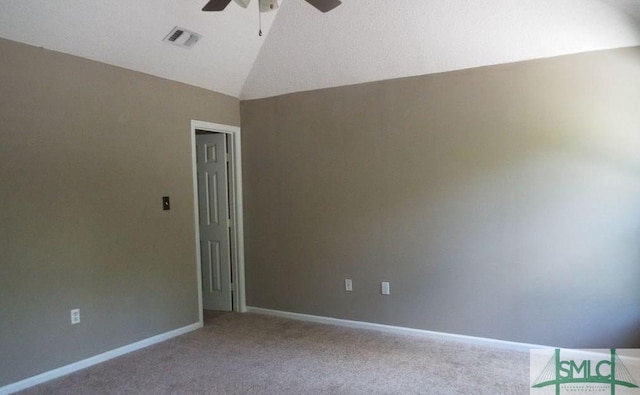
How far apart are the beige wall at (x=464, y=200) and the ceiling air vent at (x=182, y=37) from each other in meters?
1.13

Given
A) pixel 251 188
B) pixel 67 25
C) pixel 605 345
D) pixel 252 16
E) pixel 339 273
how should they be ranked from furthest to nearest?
pixel 251 188 → pixel 339 273 → pixel 252 16 → pixel 605 345 → pixel 67 25

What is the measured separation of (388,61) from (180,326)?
3146mm

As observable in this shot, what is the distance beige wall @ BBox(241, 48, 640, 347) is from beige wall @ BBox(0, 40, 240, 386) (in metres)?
0.95

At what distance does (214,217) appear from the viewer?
4641 mm

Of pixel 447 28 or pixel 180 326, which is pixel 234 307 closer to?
pixel 180 326

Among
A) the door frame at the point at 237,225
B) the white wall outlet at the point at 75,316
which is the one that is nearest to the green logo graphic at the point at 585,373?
A: the door frame at the point at 237,225

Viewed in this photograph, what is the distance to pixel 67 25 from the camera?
284cm

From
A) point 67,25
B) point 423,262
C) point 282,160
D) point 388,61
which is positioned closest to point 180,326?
point 282,160

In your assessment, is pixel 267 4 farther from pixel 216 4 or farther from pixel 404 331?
pixel 404 331

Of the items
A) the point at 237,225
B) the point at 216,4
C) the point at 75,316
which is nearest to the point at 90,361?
the point at 75,316

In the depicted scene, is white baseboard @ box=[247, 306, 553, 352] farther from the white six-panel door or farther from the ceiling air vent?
the ceiling air vent

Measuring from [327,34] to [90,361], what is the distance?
3280mm

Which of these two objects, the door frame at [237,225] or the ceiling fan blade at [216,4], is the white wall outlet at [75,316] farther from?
the ceiling fan blade at [216,4]

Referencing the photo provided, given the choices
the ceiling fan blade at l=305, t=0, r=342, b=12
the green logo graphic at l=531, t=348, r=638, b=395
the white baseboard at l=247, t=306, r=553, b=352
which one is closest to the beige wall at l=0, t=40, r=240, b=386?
the white baseboard at l=247, t=306, r=553, b=352
